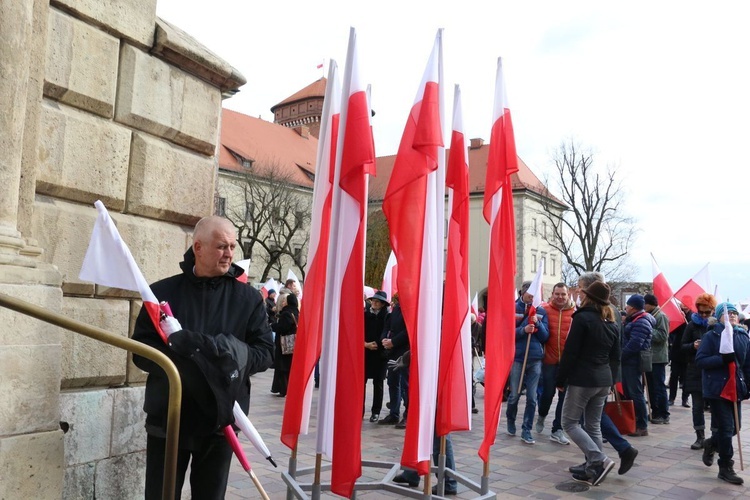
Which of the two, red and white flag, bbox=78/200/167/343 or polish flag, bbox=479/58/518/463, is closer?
red and white flag, bbox=78/200/167/343

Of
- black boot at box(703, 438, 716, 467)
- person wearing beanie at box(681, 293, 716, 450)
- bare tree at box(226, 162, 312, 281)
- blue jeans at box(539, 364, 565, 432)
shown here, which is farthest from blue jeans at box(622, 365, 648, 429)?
bare tree at box(226, 162, 312, 281)

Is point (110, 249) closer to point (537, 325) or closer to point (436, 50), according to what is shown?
point (436, 50)

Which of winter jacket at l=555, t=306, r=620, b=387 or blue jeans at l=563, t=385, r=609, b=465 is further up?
winter jacket at l=555, t=306, r=620, b=387

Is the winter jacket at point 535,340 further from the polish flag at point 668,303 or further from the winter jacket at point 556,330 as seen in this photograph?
the polish flag at point 668,303

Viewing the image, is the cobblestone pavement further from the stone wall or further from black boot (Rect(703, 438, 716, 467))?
the stone wall

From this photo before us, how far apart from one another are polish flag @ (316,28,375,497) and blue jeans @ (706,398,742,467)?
14.2 ft

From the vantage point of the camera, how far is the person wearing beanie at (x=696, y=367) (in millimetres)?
8258

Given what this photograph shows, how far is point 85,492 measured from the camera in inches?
170

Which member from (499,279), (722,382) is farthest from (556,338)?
(499,279)

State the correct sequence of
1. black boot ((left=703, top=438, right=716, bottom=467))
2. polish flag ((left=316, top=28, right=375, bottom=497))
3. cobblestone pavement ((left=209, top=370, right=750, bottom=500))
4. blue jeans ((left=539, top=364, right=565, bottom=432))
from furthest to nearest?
1. blue jeans ((left=539, top=364, right=565, bottom=432))
2. black boot ((left=703, top=438, right=716, bottom=467))
3. cobblestone pavement ((left=209, top=370, right=750, bottom=500))
4. polish flag ((left=316, top=28, right=375, bottom=497))

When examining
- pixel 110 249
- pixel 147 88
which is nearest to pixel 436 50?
pixel 147 88

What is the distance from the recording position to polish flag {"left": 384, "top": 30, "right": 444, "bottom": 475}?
4.36 m

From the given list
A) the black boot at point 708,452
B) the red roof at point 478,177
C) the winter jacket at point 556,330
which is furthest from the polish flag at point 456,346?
the red roof at point 478,177

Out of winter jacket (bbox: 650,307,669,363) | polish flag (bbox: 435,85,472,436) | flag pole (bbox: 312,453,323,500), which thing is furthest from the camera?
winter jacket (bbox: 650,307,669,363)
